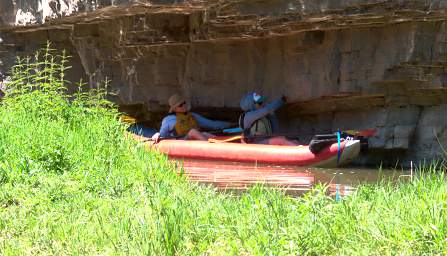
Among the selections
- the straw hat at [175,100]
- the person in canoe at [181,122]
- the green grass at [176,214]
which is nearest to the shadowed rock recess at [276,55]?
the person in canoe at [181,122]

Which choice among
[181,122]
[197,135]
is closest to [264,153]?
[197,135]

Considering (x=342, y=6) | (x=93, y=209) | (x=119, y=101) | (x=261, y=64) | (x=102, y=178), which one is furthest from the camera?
(x=119, y=101)

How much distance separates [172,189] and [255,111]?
6792 millimetres

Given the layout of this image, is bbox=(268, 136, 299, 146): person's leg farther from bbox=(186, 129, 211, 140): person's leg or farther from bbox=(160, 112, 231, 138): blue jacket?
bbox=(160, 112, 231, 138): blue jacket

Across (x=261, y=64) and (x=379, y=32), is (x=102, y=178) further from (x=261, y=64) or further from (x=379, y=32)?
(x=261, y=64)

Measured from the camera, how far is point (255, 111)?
12000 mm

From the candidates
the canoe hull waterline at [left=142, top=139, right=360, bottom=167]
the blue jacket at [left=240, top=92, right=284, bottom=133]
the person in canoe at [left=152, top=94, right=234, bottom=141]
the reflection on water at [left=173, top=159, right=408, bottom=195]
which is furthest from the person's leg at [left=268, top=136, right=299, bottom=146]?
the person in canoe at [left=152, top=94, right=234, bottom=141]

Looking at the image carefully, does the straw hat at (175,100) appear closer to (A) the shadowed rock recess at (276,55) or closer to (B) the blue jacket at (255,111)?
(A) the shadowed rock recess at (276,55)

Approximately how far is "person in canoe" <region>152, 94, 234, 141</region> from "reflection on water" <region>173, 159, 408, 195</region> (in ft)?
5.76

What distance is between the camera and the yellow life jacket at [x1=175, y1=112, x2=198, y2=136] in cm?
1311

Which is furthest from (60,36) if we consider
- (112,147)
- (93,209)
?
(93,209)

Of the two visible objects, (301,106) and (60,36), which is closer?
(301,106)

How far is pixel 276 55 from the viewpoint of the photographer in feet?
42.1

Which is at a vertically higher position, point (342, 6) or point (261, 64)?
A: point (342, 6)
